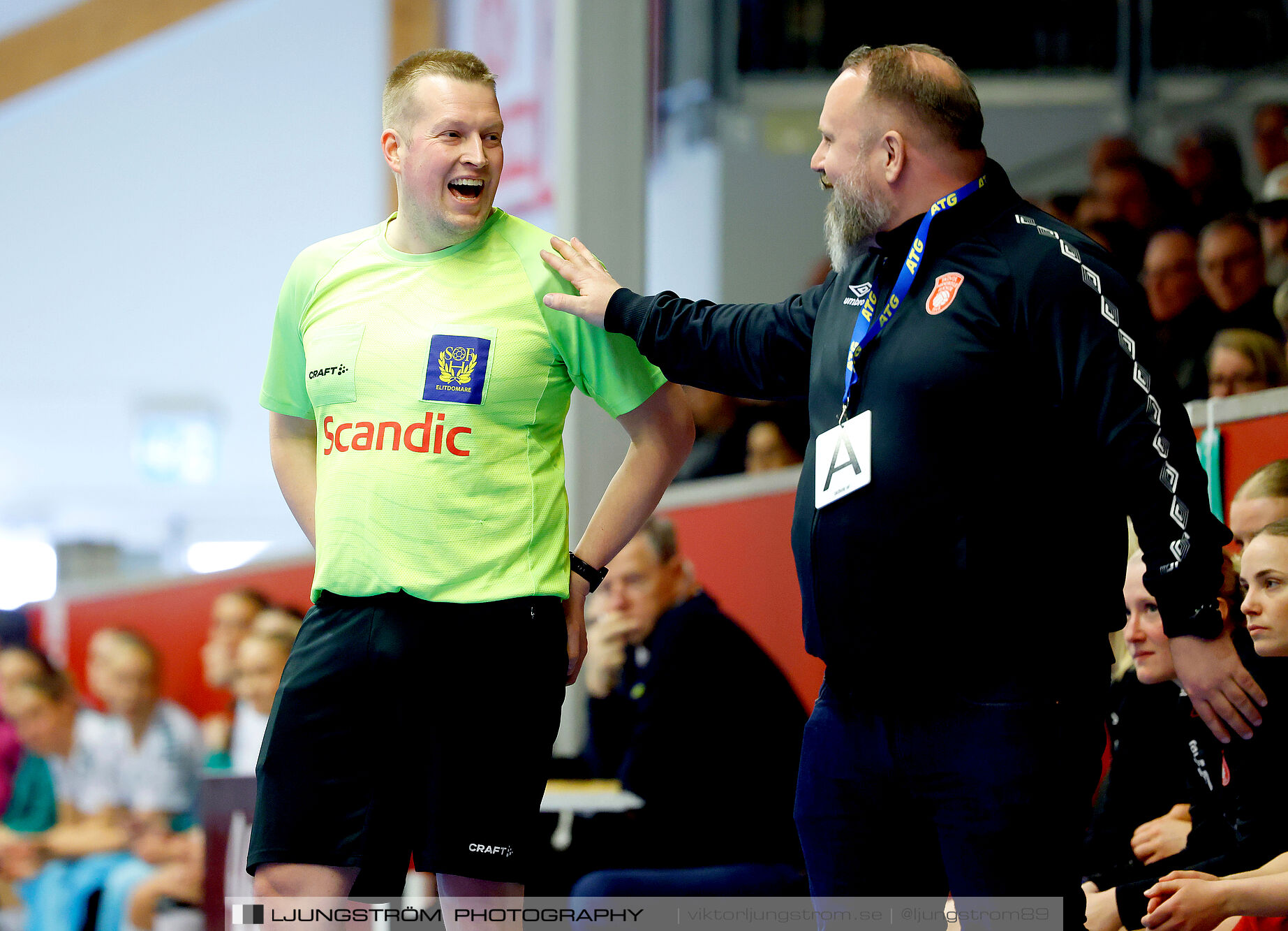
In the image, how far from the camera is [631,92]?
4.39 m

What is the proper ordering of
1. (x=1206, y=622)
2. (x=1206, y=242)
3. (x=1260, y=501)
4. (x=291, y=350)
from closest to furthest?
(x=1206, y=622), (x=291, y=350), (x=1260, y=501), (x=1206, y=242)

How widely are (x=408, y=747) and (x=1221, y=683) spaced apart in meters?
1.08

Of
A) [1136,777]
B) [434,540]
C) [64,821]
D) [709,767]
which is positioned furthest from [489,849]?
[64,821]

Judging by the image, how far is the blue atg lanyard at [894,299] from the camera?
6.55 feet

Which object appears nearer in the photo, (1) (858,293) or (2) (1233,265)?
(1) (858,293)

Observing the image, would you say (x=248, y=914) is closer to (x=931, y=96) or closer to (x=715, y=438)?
(x=931, y=96)

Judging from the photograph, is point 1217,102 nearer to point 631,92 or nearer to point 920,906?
point 631,92

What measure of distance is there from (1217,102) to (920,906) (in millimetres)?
6469

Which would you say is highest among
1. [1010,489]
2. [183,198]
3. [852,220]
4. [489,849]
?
[183,198]

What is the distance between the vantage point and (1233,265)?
464cm

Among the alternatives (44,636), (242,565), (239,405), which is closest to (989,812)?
(242,565)

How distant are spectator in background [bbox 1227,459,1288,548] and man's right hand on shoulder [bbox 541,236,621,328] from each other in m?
1.21

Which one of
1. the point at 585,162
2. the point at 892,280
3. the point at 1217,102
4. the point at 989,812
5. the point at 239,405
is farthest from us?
the point at 239,405

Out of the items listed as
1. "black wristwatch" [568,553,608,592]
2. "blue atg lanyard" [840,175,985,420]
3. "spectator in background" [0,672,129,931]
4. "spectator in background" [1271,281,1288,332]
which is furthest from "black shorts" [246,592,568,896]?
"spectator in background" [0,672,129,931]
